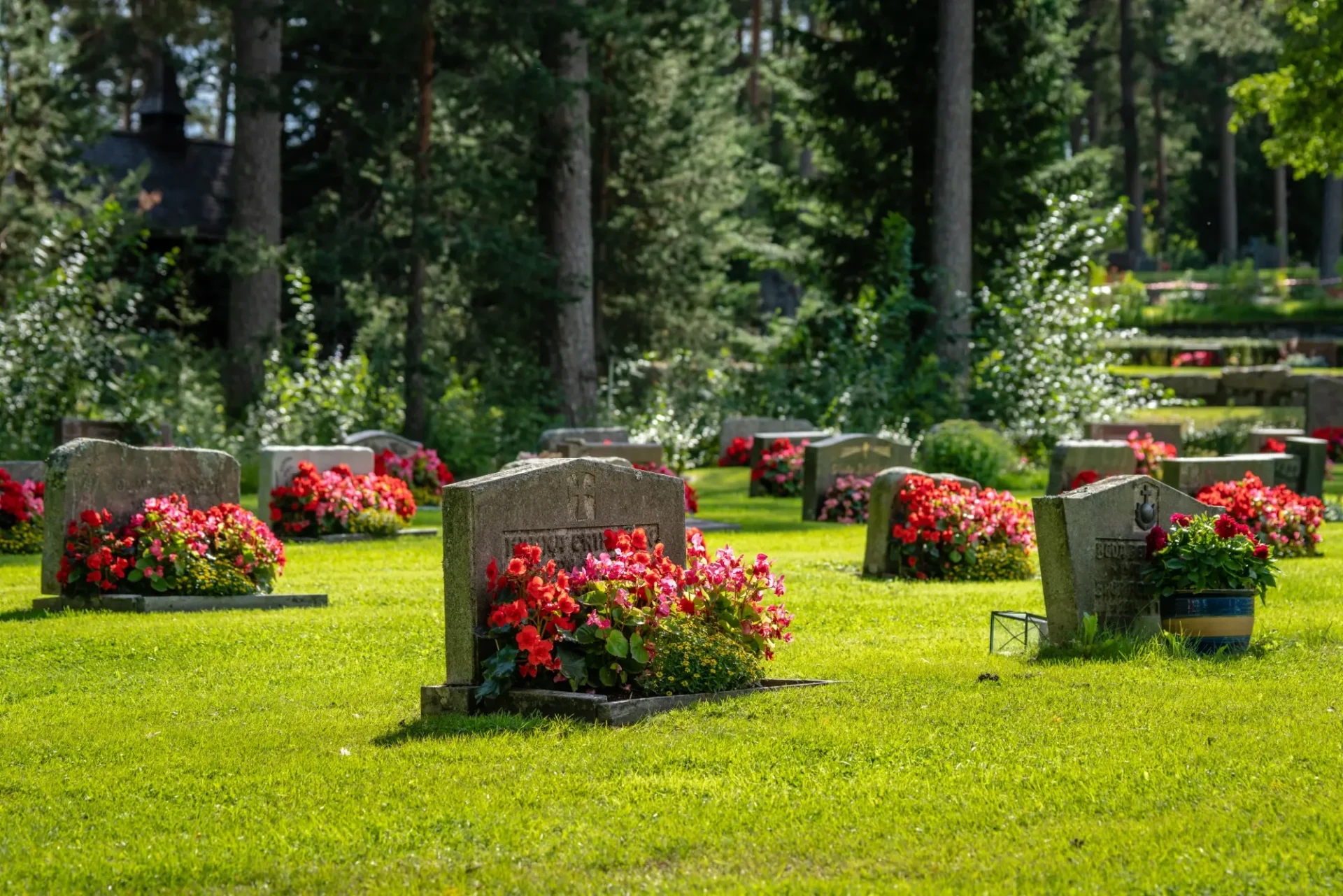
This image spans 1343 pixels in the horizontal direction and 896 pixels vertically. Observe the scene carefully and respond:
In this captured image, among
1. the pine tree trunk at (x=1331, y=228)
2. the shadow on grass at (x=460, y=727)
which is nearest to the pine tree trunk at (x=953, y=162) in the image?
the shadow on grass at (x=460, y=727)

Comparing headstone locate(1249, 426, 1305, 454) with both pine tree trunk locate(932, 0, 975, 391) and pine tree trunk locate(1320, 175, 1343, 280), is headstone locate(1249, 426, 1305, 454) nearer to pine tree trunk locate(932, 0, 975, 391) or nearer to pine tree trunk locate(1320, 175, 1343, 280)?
pine tree trunk locate(932, 0, 975, 391)

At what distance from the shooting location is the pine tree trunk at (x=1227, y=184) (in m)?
56.3

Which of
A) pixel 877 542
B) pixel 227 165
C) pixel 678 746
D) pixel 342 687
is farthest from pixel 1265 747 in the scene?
pixel 227 165

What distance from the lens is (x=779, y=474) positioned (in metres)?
22.4

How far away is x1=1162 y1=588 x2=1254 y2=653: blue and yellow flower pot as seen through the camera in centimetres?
893

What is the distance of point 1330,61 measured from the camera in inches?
1061

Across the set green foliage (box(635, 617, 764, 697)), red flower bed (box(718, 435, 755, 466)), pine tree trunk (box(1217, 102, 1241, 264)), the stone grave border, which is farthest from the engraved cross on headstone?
pine tree trunk (box(1217, 102, 1241, 264))

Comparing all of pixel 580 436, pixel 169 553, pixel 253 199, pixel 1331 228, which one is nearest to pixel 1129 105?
pixel 1331 228

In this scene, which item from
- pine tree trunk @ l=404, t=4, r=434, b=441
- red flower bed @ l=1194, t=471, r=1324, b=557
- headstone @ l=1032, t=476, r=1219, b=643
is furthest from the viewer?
pine tree trunk @ l=404, t=4, r=434, b=441

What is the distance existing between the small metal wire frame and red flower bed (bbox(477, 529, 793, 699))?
1847mm

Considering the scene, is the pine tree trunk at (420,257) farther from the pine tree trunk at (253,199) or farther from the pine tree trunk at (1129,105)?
the pine tree trunk at (1129,105)

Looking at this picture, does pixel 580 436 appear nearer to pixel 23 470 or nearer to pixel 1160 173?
pixel 23 470

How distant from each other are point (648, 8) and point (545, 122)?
4441 millimetres

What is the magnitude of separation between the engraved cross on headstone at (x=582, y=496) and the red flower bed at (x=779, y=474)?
46.3ft
